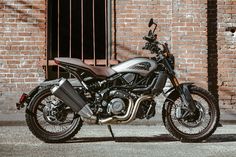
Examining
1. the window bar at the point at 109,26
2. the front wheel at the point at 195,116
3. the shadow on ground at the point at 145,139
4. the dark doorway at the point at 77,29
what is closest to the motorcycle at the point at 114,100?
the front wheel at the point at 195,116

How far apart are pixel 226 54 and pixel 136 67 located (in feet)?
8.90

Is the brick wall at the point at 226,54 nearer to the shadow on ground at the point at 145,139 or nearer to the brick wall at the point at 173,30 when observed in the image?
the brick wall at the point at 173,30

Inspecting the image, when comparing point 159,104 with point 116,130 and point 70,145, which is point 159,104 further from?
point 70,145

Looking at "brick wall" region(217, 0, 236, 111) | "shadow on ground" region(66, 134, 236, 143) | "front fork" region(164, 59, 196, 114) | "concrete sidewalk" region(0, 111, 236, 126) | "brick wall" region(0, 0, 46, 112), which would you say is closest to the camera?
"front fork" region(164, 59, 196, 114)

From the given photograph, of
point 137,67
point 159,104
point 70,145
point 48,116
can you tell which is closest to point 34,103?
point 48,116

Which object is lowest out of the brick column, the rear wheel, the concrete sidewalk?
the concrete sidewalk

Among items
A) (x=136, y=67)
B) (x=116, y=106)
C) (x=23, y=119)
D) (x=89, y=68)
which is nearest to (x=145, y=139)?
(x=116, y=106)

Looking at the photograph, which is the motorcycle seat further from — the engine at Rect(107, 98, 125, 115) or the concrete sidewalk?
the concrete sidewalk

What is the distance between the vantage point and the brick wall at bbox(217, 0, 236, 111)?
744 cm

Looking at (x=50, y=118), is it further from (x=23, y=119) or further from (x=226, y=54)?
(x=226, y=54)

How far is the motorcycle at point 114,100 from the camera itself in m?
5.25

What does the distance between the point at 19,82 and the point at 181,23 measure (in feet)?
9.16

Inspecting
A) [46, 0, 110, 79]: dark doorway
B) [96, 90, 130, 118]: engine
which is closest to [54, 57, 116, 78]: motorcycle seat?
[96, 90, 130, 118]: engine

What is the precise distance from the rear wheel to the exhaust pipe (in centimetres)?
11
